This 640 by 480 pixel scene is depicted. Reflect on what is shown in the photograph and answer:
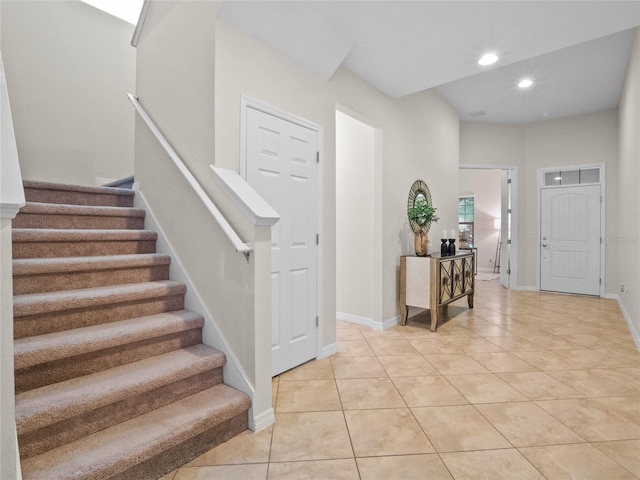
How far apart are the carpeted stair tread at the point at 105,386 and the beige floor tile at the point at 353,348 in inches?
56.0

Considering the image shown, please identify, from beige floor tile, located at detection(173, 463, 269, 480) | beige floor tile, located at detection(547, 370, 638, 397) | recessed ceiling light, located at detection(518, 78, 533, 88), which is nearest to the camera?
beige floor tile, located at detection(173, 463, 269, 480)

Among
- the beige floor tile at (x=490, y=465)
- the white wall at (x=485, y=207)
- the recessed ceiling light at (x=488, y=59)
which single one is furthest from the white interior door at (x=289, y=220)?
the white wall at (x=485, y=207)

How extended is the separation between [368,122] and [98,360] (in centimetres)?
316

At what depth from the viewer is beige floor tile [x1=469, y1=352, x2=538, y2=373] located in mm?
2771

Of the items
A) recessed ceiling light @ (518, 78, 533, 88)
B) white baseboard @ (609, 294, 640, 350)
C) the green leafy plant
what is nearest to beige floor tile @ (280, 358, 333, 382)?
the green leafy plant

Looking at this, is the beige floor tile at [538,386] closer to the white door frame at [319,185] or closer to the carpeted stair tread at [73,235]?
the white door frame at [319,185]

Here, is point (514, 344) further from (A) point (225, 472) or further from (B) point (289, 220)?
(A) point (225, 472)

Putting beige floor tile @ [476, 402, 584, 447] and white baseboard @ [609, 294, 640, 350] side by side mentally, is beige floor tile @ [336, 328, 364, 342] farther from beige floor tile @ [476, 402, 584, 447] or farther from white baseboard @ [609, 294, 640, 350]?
white baseboard @ [609, 294, 640, 350]

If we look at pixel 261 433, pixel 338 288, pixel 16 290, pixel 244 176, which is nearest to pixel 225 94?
pixel 244 176

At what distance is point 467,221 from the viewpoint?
9.80 m

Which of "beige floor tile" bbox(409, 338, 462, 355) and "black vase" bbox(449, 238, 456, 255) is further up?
"black vase" bbox(449, 238, 456, 255)

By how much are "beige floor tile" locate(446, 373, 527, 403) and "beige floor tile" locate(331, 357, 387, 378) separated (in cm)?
55

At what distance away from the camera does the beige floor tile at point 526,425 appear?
1.83 m

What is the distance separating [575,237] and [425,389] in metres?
5.19
